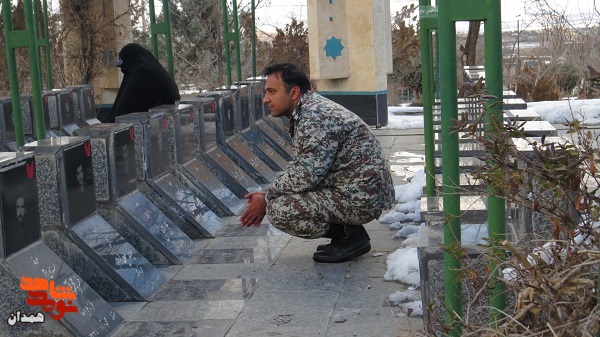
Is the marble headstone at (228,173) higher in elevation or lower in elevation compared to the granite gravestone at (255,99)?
lower

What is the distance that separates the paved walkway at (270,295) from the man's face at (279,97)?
996mm

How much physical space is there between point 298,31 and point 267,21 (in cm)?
473

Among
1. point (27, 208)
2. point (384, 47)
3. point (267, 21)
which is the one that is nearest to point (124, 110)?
point (27, 208)

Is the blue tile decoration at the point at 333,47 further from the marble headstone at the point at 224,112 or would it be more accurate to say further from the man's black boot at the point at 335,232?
the man's black boot at the point at 335,232

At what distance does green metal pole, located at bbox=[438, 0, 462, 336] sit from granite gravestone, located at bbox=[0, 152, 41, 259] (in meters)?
2.08

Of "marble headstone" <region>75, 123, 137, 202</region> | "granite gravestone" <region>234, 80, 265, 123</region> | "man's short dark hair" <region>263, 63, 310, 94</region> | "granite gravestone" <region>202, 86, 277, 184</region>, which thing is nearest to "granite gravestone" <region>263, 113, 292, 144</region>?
"granite gravestone" <region>234, 80, 265, 123</region>

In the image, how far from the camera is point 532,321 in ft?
9.32

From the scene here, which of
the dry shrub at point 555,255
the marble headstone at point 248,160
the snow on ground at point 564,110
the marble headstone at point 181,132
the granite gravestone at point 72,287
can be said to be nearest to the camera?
the dry shrub at point 555,255

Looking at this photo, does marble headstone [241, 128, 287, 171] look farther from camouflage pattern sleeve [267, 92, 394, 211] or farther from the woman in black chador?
camouflage pattern sleeve [267, 92, 394, 211]

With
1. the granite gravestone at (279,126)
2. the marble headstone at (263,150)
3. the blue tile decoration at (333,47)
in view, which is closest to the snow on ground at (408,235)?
the marble headstone at (263,150)

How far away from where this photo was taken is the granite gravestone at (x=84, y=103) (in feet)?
35.4

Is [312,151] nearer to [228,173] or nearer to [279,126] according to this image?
[228,173]

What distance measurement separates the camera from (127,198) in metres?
6.30

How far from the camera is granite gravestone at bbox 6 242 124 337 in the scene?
4.59 m
